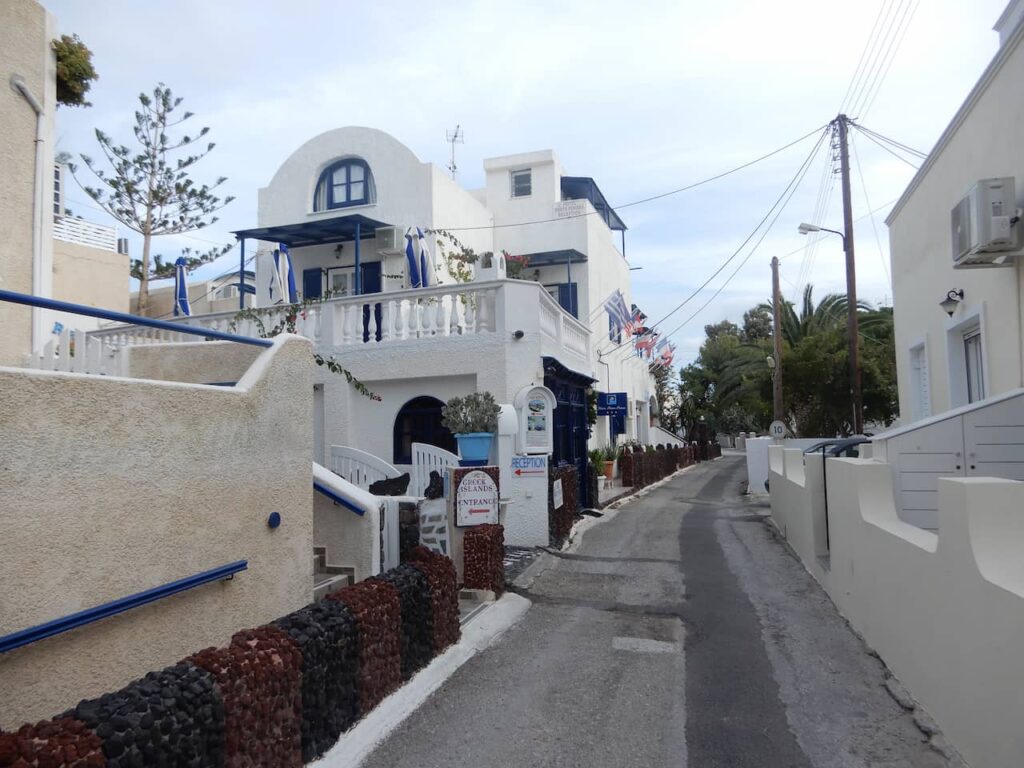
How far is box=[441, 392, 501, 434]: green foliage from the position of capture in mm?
11477

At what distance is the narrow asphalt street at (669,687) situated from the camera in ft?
15.8

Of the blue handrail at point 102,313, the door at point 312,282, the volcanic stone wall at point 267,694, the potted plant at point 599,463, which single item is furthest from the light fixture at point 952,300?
the door at point 312,282

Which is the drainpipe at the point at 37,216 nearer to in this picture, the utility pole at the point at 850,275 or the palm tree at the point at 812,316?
the utility pole at the point at 850,275

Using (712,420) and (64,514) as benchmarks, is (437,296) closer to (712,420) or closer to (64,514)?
(64,514)

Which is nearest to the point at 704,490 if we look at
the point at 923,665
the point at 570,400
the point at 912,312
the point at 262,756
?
the point at 570,400

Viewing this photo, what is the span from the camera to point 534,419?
40.5ft

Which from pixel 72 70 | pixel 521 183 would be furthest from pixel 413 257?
pixel 521 183

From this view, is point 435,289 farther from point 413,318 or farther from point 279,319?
point 279,319

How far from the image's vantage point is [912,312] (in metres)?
12.7

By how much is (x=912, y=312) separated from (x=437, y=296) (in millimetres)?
7574

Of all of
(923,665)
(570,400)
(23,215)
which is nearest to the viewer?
(923,665)

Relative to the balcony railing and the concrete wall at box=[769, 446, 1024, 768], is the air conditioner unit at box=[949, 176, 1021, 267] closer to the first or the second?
the concrete wall at box=[769, 446, 1024, 768]

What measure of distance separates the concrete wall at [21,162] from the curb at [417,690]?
17.5 feet

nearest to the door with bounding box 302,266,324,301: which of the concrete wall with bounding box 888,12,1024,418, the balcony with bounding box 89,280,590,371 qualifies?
the balcony with bounding box 89,280,590,371
